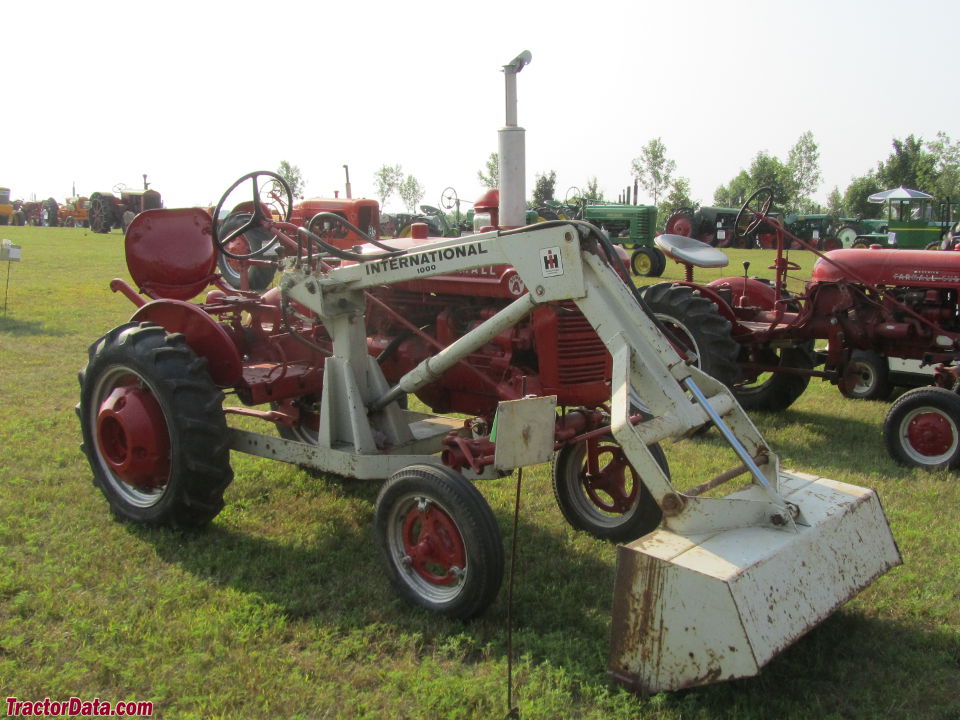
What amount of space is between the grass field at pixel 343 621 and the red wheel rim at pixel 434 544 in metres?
0.18

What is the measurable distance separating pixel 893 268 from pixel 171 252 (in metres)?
5.12

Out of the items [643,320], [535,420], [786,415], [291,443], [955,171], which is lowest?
[786,415]

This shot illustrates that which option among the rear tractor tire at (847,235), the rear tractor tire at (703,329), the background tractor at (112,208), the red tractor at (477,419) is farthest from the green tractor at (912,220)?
the background tractor at (112,208)

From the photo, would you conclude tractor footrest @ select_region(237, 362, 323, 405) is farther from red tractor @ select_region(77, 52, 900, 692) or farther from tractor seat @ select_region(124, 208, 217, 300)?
tractor seat @ select_region(124, 208, 217, 300)

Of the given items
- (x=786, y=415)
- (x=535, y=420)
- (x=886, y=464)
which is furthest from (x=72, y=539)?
(x=786, y=415)

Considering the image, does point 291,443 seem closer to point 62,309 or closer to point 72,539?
point 72,539

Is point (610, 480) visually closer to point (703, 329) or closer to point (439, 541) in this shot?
point (439, 541)

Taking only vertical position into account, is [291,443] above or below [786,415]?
above

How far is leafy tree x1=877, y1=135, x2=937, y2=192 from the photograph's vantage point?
44.3 meters

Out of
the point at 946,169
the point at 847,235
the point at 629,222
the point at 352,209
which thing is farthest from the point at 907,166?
the point at 352,209

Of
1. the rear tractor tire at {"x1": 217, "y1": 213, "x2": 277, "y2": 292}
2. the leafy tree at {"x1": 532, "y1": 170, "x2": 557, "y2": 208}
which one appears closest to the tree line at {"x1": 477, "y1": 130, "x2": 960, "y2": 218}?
the leafy tree at {"x1": 532, "y1": 170, "x2": 557, "y2": 208}

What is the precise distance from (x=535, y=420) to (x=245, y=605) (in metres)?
1.45

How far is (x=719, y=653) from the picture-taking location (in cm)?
247

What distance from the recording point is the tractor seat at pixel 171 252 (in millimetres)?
4828
